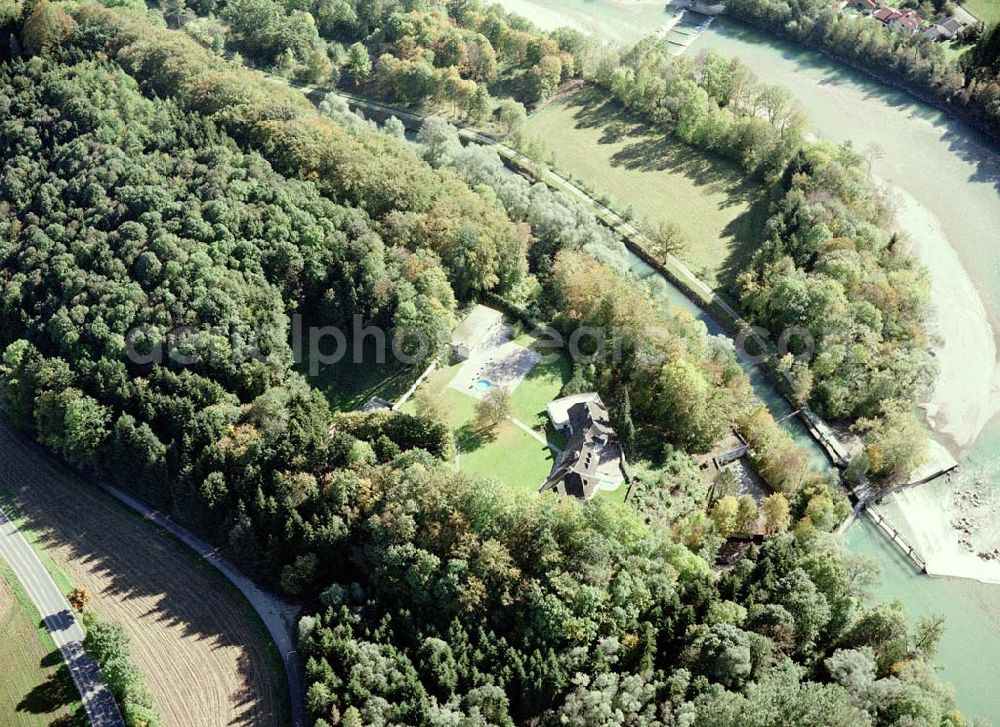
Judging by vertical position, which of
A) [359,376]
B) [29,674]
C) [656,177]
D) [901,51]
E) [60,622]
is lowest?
[29,674]

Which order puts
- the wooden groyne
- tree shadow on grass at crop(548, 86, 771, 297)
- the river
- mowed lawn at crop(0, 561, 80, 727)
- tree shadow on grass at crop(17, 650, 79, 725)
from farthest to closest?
tree shadow on grass at crop(548, 86, 771, 297), the wooden groyne, the river, tree shadow on grass at crop(17, 650, 79, 725), mowed lawn at crop(0, 561, 80, 727)

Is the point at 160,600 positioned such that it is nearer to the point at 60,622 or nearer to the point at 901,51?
the point at 60,622

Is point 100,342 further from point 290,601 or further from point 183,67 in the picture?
point 183,67

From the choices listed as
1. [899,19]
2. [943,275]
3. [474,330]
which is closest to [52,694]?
[474,330]

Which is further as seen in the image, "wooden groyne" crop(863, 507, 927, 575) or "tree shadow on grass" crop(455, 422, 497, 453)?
"tree shadow on grass" crop(455, 422, 497, 453)

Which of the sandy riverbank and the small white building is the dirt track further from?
the sandy riverbank

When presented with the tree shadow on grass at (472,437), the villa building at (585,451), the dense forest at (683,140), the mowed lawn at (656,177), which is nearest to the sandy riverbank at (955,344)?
the dense forest at (683,140)

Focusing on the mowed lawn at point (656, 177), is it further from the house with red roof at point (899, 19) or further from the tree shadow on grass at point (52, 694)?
the tree shadow on grass at point (52, 694)

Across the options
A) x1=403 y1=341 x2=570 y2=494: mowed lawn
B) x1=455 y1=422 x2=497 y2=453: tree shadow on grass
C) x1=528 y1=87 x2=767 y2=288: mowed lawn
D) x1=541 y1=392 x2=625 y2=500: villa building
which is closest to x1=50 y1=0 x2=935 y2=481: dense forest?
x1=528 y1=87 x2=767 y2=288: mowed lawn
